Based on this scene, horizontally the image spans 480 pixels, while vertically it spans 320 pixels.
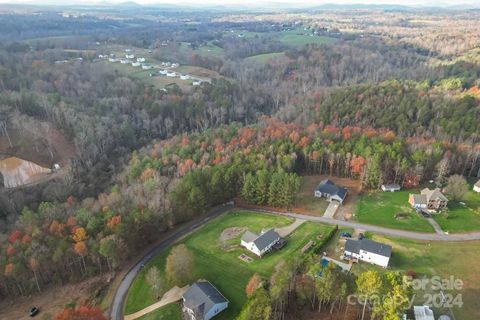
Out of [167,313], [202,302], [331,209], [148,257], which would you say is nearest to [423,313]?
[202,302]

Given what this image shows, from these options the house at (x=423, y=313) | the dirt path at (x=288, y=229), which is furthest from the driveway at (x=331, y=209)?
the house at (x=423, y=313)

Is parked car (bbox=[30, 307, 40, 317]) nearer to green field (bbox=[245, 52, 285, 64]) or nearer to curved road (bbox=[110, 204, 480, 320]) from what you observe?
curved road (bbox=[110, 204, 480, 320])

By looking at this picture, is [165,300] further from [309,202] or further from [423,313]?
[309,202]

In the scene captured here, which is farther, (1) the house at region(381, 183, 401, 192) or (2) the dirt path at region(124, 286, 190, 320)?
(1) the house at region(381, 183, 401, 192)

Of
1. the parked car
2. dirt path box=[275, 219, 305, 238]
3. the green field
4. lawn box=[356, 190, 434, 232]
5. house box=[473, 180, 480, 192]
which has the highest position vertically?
the green field

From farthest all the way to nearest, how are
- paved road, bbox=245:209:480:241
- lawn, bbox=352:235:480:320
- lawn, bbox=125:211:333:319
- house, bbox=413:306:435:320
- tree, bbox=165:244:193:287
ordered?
1. paved road, bbox=245:209:480:241
2. tree, bbox=165:244:193:287
3. lawn, bbox=125:211:333:319
4. lawn, bbox=352:235:480:320
5. house, bbox=413:306:435:320

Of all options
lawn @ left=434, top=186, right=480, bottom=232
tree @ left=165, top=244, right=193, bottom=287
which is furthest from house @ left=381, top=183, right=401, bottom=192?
tree @ left=165, top=244, right=193, bottom=287

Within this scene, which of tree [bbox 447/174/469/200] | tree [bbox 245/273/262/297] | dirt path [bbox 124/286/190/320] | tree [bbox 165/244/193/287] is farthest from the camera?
tree [bbox 447/174/469/200]

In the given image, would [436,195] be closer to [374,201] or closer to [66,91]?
[374,201]
